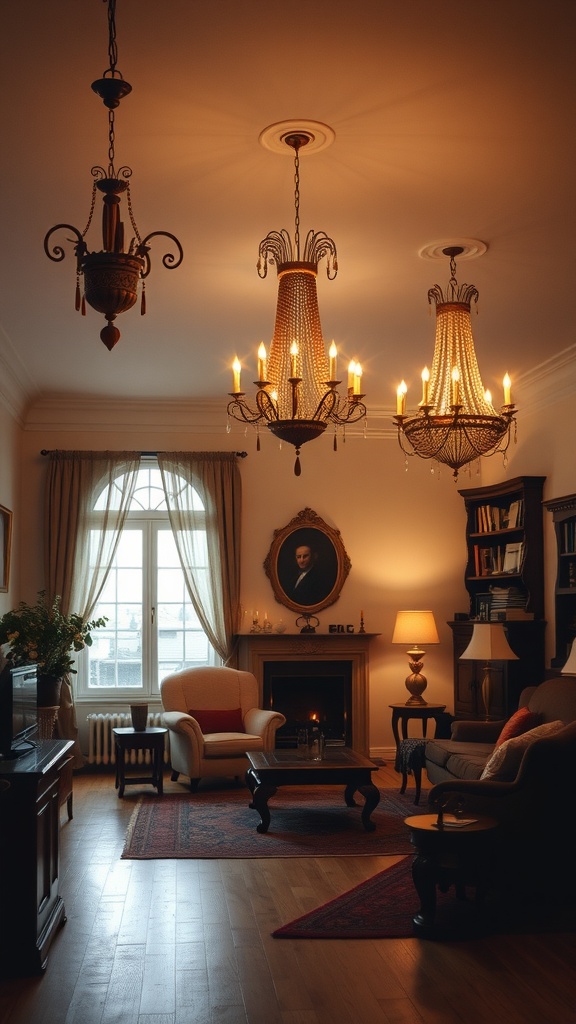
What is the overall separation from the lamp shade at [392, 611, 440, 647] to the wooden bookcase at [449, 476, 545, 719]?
0.34 metres

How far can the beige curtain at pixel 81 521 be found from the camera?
9.09 metres

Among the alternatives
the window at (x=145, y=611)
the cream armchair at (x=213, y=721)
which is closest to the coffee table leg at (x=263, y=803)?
the cream armchair at (x=213, y=721)

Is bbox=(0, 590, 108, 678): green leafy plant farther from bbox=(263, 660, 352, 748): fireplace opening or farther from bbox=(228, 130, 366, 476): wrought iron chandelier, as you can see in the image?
bbox=(228, 130, 366, 476): wrought iron chandelier

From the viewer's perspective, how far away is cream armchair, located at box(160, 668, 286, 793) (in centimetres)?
804

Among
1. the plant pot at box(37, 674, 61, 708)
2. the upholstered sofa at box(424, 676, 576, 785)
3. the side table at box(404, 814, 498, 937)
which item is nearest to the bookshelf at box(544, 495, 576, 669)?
the upholstered sofa at box(424, 676, 576, 785)

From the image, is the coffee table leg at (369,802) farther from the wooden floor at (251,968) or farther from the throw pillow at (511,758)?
the throw pillow at (511,758)

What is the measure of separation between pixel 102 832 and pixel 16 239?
394 cm

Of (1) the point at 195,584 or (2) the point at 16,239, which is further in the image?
(1) the point at 195,584

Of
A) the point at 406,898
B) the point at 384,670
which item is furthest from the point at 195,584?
the point at 406,898

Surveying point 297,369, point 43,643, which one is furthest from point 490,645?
point 297,369

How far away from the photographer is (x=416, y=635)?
8.94 m

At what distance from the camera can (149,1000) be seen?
3795 millimetres

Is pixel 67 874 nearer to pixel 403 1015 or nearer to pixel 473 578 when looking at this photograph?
pixel 403 1015

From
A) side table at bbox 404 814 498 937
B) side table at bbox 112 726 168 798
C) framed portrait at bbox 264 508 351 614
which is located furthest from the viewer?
framed portrait at bbox 264 508 351 614
